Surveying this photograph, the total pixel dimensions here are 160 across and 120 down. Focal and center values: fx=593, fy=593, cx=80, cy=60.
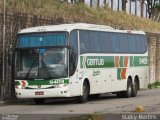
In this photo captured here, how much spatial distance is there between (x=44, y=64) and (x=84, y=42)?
2.16 metres

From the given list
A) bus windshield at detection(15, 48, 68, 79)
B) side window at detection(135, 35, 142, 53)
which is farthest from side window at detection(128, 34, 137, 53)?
bus windshield at detection(15, 48, 68, 79)

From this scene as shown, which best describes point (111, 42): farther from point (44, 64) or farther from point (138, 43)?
point (44, 64)

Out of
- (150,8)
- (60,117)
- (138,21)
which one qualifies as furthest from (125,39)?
(150,8)

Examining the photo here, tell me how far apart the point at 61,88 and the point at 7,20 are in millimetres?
5208

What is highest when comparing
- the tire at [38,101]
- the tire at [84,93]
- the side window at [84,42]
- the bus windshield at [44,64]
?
the side window at [84,42]

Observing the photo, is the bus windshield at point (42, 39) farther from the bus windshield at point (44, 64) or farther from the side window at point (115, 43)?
the side window at point (115, 43)

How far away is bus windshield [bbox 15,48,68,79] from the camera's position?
22.8m

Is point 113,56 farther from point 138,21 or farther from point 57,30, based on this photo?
point 138,21

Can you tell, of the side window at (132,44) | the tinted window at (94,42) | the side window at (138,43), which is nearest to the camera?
the tinted window at (94,42)

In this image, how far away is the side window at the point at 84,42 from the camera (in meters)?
23.9

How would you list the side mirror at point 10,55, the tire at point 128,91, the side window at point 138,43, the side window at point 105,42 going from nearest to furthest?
the side mirror at point 10,55, the side window at point 105,42, the tire at point 128,91, the side window at point 138,43

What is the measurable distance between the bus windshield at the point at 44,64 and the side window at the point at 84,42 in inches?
46.4

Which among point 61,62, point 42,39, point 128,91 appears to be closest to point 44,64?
point 61,62

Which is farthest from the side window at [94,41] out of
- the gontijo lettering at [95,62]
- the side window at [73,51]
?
the side window at [73,51]
